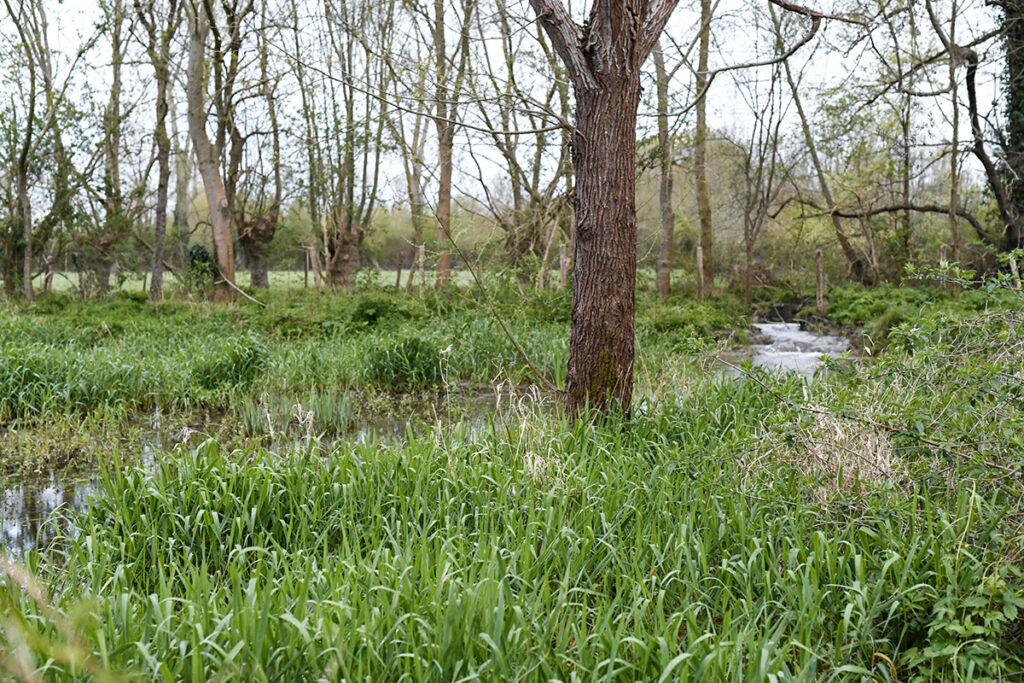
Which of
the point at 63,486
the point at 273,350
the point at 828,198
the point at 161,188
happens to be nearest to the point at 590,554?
the point at 63,486

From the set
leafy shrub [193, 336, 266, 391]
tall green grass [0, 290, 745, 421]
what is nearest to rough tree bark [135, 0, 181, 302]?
tall green grass [0, 290, 745, 421]

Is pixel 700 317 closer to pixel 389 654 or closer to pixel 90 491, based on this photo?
pixel 90 491

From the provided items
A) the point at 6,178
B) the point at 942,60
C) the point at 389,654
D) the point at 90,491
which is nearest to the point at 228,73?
the point at 6,178

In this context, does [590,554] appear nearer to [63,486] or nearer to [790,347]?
[63,486]

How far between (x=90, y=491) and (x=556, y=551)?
11.5 feet

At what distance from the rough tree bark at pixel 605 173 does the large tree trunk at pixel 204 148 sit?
1112cm

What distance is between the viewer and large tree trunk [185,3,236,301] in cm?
1465

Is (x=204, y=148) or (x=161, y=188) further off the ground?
(x=204, y=148)

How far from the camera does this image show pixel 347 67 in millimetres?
18844

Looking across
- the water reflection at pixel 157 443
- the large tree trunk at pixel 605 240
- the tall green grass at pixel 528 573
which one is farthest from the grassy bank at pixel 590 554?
the large tree trunk at pixel 605 240

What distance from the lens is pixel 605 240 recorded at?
517 cm

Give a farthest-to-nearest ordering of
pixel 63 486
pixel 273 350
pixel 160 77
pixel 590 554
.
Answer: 1. pixel 160 77
2. pixel 273 350
3. pixel 63 486
4. pixel 590 554

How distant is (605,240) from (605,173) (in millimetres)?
450

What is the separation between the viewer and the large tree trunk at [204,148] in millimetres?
14648
